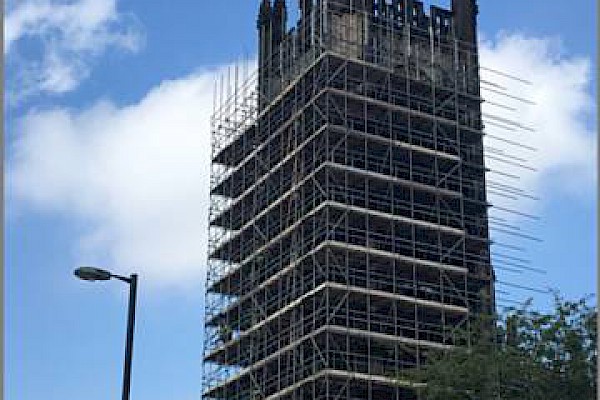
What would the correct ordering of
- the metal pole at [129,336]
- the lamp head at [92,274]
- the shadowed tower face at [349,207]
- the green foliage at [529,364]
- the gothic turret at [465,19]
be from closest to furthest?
the metal pole at [129,336] → the lamp head at [92,274] → the green foliage at [529,364] → the shadowed tower face at [349,207] → the gothic turret at [465,19]

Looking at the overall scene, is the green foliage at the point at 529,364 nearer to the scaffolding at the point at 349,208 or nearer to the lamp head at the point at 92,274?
the lamp head at the point at 92,274

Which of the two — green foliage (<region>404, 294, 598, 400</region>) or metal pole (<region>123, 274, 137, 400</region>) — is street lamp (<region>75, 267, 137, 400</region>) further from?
green foliage (<region>404, 294, 598, 400</region>)

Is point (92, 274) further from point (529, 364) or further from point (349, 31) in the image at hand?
point (349, 31)

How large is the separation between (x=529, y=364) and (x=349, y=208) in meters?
31.1

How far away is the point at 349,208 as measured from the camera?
209 feet

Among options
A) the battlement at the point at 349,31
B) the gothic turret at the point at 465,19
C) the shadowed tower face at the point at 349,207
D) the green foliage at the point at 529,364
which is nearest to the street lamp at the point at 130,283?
the green foliage at the point at 529,364

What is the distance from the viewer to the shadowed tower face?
6206cm

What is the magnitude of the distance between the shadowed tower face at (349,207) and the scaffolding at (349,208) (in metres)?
0.12

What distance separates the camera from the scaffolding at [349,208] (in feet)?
204

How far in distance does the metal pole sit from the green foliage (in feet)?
53.8

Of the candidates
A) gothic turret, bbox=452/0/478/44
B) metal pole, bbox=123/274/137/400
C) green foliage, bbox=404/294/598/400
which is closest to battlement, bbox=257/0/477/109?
gothic turret, bbox=452/0/478/44

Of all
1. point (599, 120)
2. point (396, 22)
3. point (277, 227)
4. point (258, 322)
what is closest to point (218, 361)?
point (258, 322)

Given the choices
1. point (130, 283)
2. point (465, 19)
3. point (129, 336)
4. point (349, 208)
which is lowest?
point (129, 336)

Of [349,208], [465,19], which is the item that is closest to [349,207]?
[349,208]
